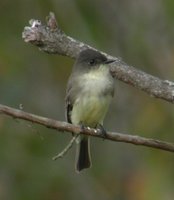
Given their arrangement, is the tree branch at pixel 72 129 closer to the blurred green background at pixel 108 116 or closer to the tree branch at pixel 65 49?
the tree branch at pixel 65 49

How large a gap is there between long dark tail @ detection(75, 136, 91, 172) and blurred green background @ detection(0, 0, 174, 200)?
448 mm

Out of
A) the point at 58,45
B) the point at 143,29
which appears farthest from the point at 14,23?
→ the point at 58,45

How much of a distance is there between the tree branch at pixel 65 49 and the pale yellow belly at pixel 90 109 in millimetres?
493

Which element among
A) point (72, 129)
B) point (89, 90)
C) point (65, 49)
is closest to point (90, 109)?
point (89, 90)

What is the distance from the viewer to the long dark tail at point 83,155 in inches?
325

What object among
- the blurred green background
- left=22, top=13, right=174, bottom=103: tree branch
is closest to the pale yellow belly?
the blurred green background

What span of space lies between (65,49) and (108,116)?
3.64 metres

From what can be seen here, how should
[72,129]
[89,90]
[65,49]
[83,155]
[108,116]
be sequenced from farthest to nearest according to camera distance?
[108,116]
[83,155]
[89,90]
[65,49]
[72,129]

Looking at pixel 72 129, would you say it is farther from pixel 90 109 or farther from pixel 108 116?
pixel 108 116

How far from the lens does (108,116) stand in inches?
422

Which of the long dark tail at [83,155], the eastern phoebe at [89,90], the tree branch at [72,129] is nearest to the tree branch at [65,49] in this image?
the eastern phoebe at [89,90]

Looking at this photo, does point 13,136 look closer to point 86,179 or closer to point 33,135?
point 33,135

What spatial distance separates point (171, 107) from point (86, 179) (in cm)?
180

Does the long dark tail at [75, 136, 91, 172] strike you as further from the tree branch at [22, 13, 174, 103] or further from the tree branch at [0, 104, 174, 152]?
the tree branch at [0, 104, 174, 152]
